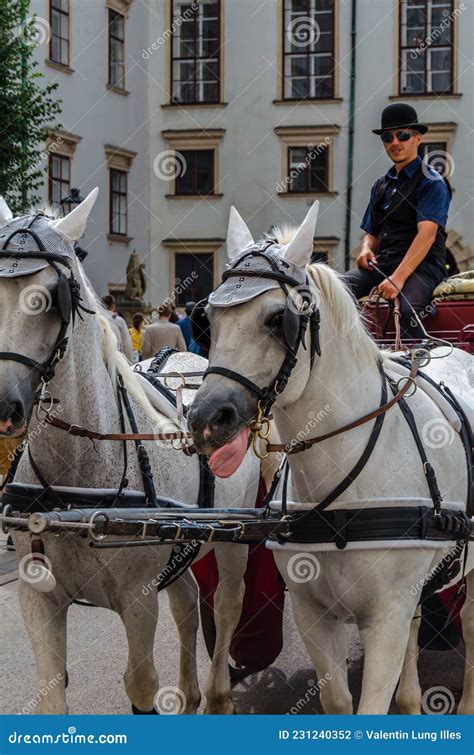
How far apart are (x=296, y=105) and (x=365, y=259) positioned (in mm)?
22077

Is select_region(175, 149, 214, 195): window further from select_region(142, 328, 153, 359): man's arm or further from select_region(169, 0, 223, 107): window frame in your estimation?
select_region(142, 328, 153, 359): man's arm

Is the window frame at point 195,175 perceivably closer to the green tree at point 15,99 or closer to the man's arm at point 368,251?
the green tree at point 15,99

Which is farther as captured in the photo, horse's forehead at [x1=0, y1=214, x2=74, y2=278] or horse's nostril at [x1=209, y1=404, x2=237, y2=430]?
horse's forehead at [x1=0, y1=214, x2=74, y2=278]

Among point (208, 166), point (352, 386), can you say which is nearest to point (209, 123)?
point (208, 166)

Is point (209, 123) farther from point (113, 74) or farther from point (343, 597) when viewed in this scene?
point (343, 597)

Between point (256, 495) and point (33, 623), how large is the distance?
1657 mm

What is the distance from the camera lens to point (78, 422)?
11.7 feet

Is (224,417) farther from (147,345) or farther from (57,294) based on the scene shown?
(147,345)

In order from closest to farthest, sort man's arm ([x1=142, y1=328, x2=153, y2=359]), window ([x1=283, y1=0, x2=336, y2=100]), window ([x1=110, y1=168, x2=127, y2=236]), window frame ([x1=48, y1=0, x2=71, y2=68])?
man's arm ([x1=142, y1=328, x2=153, y2=359]), window frame ([x1=48, y1=0, x2=71, y2=68]), window ([x1=110, y1=168, x2=127, y2=236]), window ([x1=283, y1=0, x2=336, y2=100])

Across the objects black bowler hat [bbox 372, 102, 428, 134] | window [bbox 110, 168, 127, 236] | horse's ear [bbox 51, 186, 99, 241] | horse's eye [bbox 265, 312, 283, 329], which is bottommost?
horse's eye [bbox 265, 312, 283, 329]

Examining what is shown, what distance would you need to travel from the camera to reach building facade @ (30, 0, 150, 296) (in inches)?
869

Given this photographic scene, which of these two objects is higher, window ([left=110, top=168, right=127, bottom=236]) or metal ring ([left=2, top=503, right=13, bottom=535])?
window ([left=110, top=168, right=127, bottom=236])

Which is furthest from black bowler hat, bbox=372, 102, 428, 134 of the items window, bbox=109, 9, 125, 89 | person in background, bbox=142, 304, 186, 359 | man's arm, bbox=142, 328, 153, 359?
window, bbox=109, 9, 125, 89

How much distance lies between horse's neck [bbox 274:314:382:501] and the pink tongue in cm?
32
